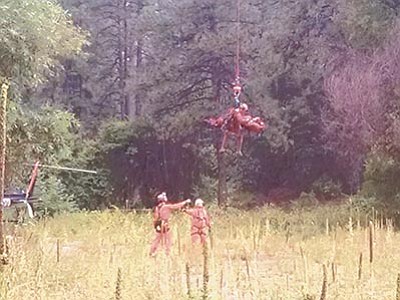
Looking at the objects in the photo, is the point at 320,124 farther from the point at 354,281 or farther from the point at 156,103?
the point at 354,281

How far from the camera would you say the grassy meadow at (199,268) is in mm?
5052

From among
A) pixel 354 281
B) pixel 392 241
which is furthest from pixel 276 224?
pixel 354 281

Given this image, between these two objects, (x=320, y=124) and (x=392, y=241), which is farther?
(x=320, y=124)

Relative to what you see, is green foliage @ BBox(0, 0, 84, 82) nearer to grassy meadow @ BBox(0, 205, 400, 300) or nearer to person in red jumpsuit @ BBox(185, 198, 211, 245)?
grassy meadow @ BBox(0, 205, 400, 300)

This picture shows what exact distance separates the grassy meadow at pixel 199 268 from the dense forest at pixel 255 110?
397 cm

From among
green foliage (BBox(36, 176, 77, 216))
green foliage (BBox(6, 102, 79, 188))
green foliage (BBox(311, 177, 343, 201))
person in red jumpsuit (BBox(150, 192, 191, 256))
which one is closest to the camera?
person in red jumpsuit (BBox(150, 192, 191, 256))

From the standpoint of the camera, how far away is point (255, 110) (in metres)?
21.8

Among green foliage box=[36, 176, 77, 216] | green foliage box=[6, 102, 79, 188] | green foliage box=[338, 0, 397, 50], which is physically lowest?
green foliage box=[36, 176, 77, 216]

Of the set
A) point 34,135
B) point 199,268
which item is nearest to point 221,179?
point 34,135

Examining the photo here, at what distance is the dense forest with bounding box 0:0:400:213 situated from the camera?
16.2 meters

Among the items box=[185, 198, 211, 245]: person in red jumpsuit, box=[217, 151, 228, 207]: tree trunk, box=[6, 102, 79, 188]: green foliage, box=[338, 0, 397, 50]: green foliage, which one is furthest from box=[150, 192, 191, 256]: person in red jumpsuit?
box=[217, 151, 228, 207]: tree trunk

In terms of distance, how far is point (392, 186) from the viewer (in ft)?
51.2

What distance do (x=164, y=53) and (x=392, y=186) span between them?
9.93m

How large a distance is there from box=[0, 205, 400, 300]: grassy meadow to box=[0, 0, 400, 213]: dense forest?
3.97m
